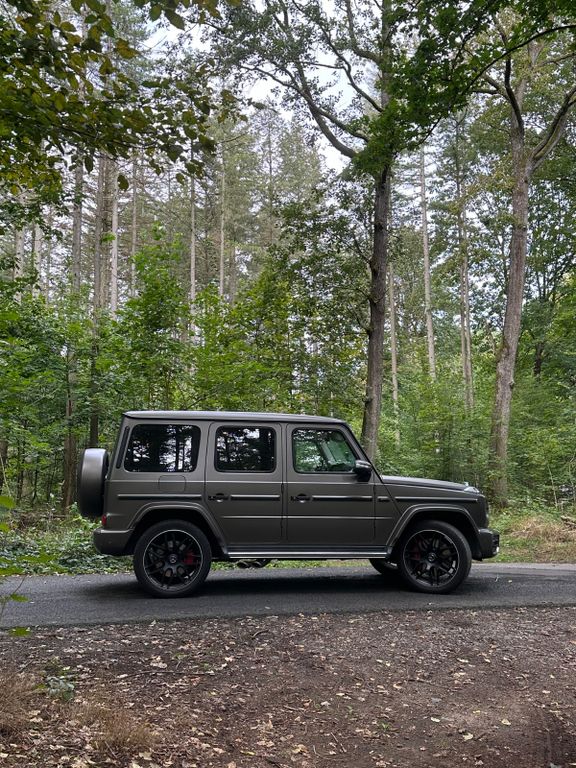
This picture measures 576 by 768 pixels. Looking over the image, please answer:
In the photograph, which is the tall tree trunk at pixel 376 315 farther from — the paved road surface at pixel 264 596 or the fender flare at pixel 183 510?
the fender flare at pixel 183 510

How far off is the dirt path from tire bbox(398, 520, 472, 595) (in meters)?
1.04

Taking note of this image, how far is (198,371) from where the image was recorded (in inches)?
558

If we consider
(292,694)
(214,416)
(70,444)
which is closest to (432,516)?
(214,416)

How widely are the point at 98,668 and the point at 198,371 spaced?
32.8ft

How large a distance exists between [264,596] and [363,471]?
1861mm

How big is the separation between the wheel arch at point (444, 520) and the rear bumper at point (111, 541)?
9.87 feet

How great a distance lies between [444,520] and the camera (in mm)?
7230

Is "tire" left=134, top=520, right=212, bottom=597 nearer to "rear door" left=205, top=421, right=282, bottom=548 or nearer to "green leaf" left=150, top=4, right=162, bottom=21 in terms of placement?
"rear door" left=205, top=421, right=282, bottom=548

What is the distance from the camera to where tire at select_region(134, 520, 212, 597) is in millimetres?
6539

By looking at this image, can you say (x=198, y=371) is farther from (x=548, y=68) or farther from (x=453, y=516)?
(x=548, y=68)

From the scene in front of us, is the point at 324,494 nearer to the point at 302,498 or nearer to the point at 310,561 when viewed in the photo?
the point at 302,498

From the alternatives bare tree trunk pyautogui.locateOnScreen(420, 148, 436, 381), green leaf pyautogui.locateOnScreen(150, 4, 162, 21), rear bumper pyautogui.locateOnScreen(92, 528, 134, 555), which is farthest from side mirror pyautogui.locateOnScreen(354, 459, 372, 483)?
bare tree trunk pyautogui.locateOnScreen(420, 148, 436, 381)

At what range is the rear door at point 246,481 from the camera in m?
6.71

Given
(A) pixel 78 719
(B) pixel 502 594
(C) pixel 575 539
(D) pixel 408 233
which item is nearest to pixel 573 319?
(D) pixel 408 233
